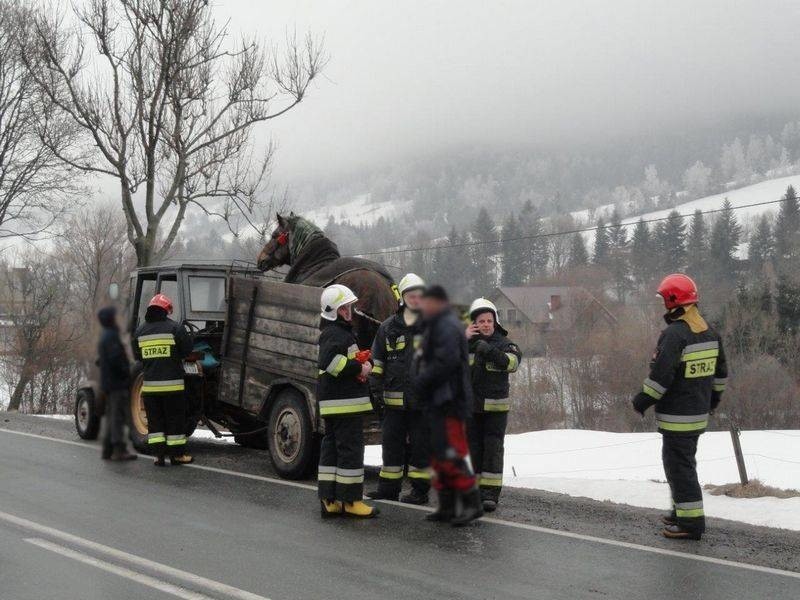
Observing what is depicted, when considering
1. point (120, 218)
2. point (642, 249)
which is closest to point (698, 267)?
point (642, 249)

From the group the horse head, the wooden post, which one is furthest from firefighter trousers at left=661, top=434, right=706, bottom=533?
the horse head

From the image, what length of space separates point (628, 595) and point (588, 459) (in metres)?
14.4

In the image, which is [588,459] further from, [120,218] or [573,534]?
[120,218]

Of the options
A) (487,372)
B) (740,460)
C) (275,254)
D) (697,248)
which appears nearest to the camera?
(487,372)

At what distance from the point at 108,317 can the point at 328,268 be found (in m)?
8.54

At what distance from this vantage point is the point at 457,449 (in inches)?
44.9

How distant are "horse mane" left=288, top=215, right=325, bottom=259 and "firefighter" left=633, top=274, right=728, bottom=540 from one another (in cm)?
438

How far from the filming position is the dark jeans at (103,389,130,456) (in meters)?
1.05

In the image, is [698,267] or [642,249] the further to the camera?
[698,267]

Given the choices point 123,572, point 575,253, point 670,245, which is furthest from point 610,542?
point 670,245

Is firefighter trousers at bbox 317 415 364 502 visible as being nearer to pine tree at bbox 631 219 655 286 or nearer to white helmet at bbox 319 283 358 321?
white helmet at bbox 319 283 358 321

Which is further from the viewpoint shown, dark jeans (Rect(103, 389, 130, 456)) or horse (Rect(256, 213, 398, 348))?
horse (Rect(256, 213, 398, 348))

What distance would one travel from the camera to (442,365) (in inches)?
45.3

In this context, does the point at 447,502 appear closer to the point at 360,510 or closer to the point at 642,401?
the point at 642,401
